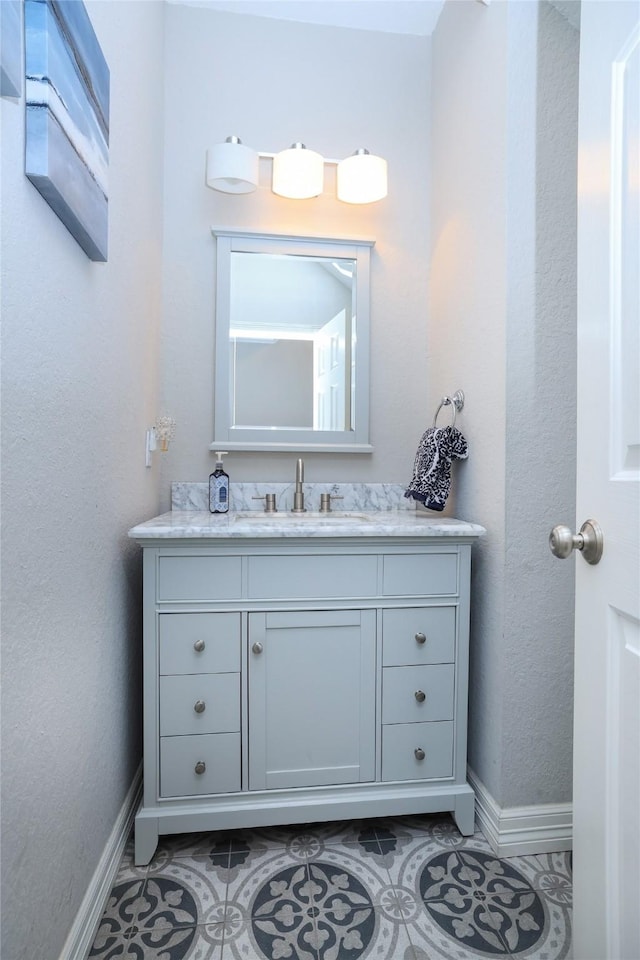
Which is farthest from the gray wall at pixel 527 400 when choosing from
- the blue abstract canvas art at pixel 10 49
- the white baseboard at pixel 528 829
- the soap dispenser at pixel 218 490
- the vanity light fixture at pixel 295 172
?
the blue abstract canvas art at pixel 10 49

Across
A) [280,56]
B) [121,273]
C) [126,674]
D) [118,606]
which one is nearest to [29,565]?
[118,606]

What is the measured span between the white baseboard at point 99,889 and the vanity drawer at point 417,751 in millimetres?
723

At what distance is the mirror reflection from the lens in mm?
2023

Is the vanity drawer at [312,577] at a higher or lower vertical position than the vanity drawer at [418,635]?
higher

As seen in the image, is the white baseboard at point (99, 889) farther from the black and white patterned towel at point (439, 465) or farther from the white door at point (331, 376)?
the white door at point (331, 376)

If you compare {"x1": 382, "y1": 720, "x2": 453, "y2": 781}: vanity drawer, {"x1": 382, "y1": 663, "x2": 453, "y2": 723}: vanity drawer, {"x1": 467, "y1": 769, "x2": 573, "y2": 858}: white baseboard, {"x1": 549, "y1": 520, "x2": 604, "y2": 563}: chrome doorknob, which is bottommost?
{"x1": 467, "y1": 769, "x2": 573, "y2": 858}: white baseboard

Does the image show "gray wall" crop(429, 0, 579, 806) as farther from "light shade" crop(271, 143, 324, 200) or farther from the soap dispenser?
the soap dispenser

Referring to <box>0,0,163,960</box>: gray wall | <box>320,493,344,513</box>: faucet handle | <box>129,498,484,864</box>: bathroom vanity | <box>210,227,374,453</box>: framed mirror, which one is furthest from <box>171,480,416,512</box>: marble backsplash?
<box>129,498,484,864</box>: bathroom vanity

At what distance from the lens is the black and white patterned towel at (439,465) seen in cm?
172

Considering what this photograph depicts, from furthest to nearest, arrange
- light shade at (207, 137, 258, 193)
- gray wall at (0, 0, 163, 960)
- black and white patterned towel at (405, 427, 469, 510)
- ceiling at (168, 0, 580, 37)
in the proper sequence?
ceiling at (168, 0, 580, 37), light shade at (207, 137, 258, 193), black and white patterned towel at (405, 427, 469, 510), gray wall at (0, 0, 163, 960)

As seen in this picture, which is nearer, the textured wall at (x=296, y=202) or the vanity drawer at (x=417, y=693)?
the vanity drawer at (x=417, y=693)

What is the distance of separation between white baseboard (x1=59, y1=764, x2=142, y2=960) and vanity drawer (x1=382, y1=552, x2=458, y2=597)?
3.07 feet

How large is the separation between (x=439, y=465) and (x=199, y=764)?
111 cm

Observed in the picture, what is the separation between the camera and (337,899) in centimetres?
128
